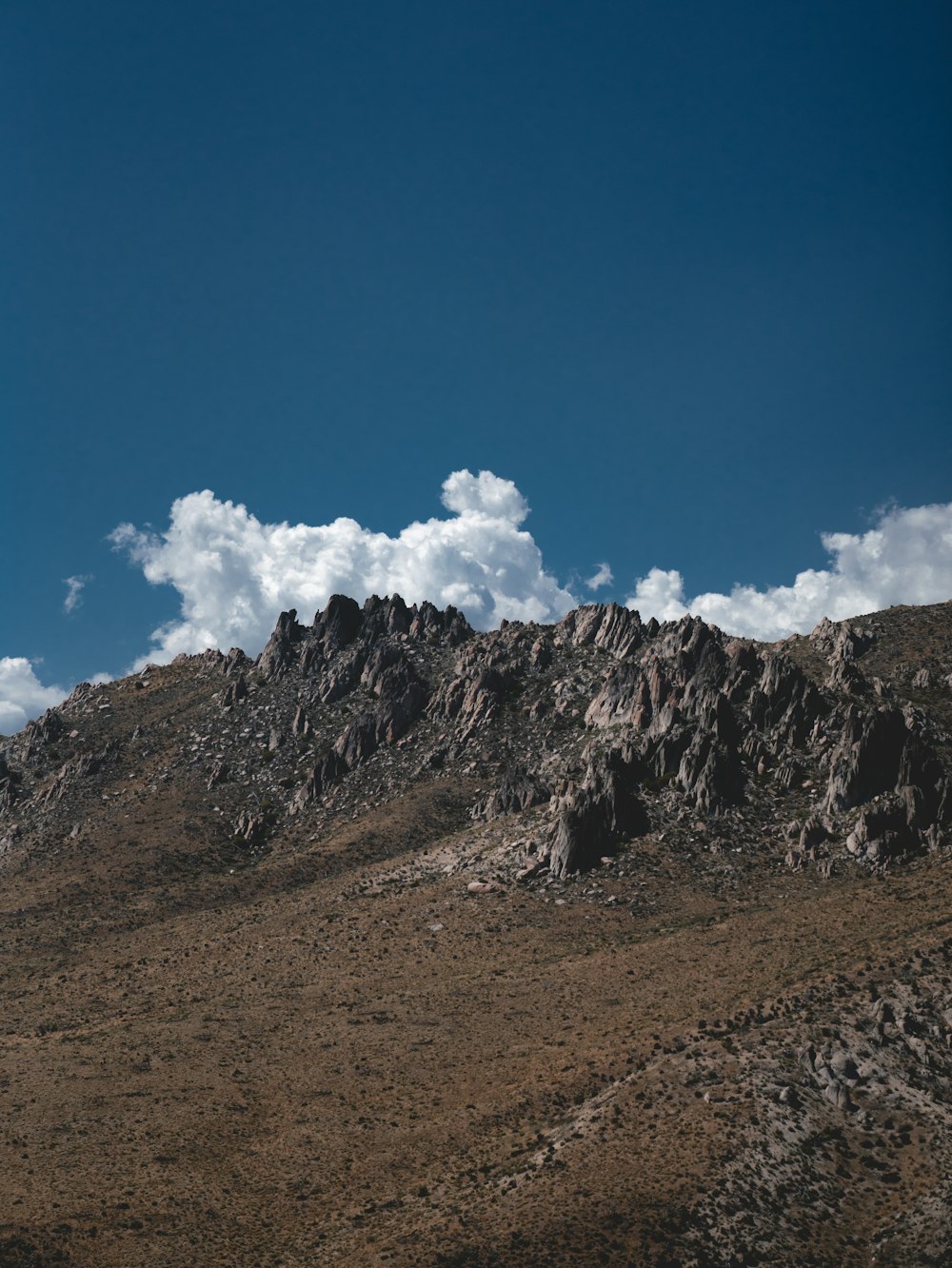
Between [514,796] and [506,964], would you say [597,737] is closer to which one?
[514,796]

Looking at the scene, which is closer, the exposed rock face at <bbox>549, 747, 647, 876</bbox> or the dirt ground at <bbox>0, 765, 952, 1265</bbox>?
the dirt ground at <bbox>0, 765, 952, 1265</bbox>

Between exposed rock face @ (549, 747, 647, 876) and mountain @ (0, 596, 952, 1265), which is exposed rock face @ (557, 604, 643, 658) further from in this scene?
exposed rock face @ (549, 747, 647, 876)

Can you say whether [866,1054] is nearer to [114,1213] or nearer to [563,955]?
[563,955]

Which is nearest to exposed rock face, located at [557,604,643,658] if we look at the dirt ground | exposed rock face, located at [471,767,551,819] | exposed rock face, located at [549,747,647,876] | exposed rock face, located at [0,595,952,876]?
exposed rock face, located at [0,595,952,876]

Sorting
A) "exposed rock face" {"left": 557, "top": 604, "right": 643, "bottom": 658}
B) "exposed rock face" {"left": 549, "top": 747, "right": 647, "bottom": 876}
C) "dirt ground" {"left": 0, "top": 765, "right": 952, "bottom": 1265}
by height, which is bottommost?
"dirt ground" {"left": 0, "top": 765, "right": 952, "bottom": 1265}

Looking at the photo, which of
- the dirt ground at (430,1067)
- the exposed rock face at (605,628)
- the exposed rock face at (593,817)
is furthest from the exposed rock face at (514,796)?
the exposed rock face at (605,628)

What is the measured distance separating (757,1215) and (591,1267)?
398 inches

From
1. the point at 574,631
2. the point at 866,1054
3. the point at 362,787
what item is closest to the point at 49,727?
the point at 362,787

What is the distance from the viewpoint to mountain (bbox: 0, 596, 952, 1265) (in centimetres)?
4897

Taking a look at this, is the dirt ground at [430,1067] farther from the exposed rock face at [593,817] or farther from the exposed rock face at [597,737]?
the exposed rock face at [597,737]

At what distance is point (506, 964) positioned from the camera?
88.8 m

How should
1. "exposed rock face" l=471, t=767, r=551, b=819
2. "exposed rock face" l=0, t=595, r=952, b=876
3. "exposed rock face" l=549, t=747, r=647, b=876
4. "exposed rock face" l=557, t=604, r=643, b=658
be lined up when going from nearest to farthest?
"exposed rock face" l=549, t=747, r=647, b=876 → "exposed rock face" l=0, t=595, r=952, b=876 → "exposed rock face" l=471, t=767, r=551, b=819 → "exposed rock face" l=557, t=604, r=643, b=658

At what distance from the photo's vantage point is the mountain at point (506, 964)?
161ft

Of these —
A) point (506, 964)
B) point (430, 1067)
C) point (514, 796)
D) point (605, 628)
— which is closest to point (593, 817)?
point (514, 796)
